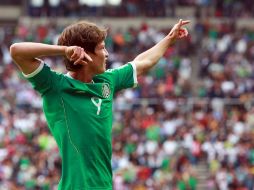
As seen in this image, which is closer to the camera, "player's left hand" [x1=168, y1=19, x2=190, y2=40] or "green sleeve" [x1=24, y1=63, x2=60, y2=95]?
"green sleeve" [x1=24, y1=63, x2=60, y2=95]

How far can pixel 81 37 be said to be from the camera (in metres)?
4.32

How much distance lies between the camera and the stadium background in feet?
54.6

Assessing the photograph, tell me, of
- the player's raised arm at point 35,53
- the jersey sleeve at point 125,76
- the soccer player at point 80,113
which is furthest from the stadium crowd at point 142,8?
the player's raised arm at point 35,53

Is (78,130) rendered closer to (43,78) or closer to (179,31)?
(43,78)

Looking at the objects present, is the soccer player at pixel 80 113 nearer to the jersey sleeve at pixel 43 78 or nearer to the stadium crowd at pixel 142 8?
the jersey sleeve at pixel 43 78

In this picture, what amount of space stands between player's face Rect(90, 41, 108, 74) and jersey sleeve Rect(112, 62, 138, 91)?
0.28 m

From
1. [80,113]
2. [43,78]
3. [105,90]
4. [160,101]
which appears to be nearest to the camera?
[43,78]

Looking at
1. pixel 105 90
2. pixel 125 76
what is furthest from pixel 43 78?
pixel 125 76

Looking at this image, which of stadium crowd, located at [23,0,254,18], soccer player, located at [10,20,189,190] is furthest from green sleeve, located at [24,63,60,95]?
stadium crowd, located at [23,0,254,18]

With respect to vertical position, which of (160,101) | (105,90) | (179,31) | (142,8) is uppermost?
(179,31)

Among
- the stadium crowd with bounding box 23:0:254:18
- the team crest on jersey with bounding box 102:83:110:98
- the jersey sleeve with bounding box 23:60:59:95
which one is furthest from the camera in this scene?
the stadium crowd with bounding box 23:0:254:18

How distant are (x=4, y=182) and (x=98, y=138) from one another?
11852 mm

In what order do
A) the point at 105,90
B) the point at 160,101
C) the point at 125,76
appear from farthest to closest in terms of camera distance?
1. the point at 160,101
2. the point at 125,76
3. the point at 105,90

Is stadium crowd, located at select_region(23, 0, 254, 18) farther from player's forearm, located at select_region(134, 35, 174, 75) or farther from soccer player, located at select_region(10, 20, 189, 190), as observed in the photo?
soccer player, located at select_region(10, 20, 189, 190)
